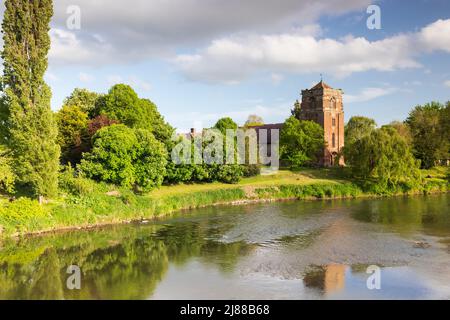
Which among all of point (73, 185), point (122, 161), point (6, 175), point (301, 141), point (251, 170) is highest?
point (301, 141)

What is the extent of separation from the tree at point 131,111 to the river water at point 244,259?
55.1ft

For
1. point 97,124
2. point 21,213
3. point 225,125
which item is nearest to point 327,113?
point 225,125

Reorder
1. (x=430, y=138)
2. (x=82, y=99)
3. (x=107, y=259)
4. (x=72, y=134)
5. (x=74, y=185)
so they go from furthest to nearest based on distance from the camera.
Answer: (x=430, y=138)
(x=82, y=99)
(x=72, y=134)
(x=74, y=185)
(x=107, y=259)

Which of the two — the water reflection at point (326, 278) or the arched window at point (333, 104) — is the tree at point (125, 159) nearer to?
the water reflection at point (326, 278)

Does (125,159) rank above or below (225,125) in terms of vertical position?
below

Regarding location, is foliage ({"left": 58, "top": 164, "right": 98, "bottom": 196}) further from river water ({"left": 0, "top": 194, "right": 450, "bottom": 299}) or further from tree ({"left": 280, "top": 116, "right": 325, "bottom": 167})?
tree ({"left": 280, "top": 116, "right": 325, "bottom": 167})

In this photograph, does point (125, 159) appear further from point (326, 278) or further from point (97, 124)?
point (326, 278)

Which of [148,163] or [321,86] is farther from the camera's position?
[321,86]

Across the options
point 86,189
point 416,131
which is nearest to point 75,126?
point 86,189

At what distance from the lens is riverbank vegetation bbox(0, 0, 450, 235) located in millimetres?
33562

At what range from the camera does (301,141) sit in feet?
217

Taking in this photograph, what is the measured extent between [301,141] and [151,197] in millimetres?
30612

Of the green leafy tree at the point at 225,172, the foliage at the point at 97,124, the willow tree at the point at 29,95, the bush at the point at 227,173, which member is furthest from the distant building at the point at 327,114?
the willow tree at the point at 29,95

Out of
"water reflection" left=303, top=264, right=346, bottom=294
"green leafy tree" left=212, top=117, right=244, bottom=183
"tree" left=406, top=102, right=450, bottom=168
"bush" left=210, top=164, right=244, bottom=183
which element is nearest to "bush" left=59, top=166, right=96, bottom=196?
"green leafy tree" left=212, top=117, right=244, bottom=183
